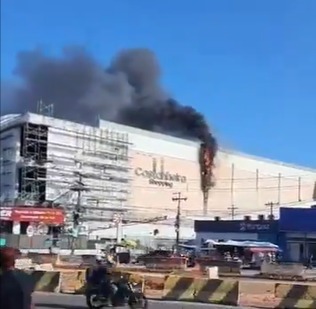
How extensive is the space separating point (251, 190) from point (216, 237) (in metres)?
47.5

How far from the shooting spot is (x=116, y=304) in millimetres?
17266

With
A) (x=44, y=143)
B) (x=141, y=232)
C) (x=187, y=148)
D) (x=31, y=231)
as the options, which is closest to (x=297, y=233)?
(x=31, y=231)

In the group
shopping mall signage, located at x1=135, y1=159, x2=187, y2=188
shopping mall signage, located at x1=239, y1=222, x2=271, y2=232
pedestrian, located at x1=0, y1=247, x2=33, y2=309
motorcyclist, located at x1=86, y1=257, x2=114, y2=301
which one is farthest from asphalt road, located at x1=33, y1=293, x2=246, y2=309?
shopping mall signage, located at x1=135, y1=159, x2=187, y2=188

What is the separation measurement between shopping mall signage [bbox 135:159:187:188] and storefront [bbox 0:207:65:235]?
999 inches

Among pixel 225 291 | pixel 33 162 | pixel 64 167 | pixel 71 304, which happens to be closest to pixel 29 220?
pixel 33 162

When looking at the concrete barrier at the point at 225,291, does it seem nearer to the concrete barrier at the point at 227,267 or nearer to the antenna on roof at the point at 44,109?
the concrete barrier at the point at 227,267

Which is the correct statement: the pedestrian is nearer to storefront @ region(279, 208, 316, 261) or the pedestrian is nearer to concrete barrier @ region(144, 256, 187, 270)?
concrete barrier @ region(144, 256, 187, 270)

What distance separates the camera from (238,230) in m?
74.2

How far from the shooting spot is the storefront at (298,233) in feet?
192

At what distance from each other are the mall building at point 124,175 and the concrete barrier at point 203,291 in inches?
2509

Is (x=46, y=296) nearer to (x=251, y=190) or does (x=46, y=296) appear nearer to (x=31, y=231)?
(x=31, y=231)

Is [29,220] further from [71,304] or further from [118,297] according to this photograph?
[118,297]

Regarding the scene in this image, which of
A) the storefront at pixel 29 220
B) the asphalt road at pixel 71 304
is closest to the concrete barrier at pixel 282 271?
the asphalt road at pixel 71 304

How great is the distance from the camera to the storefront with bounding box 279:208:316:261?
58.4 metres
